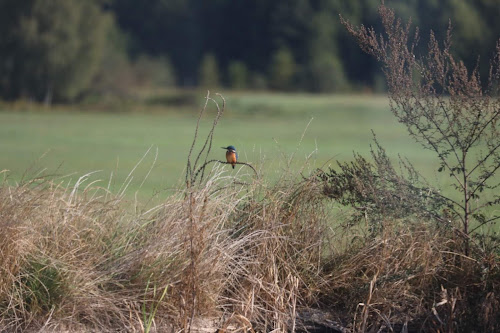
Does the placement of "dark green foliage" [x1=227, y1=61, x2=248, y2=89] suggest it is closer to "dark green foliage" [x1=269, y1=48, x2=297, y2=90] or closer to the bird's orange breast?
"dark green foliage" [x1=269, y1=48, x2=297, y2=90]

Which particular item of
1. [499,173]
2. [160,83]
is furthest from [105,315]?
[160,83]

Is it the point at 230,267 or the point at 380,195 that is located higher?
the point at 380,195

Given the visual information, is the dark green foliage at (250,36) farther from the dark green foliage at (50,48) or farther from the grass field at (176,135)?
the grass field at (176,135)

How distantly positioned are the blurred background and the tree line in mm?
56

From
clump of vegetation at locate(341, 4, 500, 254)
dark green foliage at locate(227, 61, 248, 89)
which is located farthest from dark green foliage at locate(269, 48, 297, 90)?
clump of vegetation at locate(341, 4, 500, 254)

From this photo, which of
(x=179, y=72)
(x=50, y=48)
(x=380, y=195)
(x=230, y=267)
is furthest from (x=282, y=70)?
(x=230, y=267)

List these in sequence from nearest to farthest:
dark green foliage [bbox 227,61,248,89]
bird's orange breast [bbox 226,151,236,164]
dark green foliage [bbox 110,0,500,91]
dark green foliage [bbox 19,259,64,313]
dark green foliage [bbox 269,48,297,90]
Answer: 1. dark green foliage [bbox 19,259,64,313]
2. bird's orange breast [bbox 226,151,236,164]
3. dark green foliage [bbox 110,0,500,91]
4. dark green foliage [bbox 269,48,297,90]
5. dark green foliage [bbox 227,61,248,89]

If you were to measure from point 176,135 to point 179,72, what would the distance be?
13.9 metres

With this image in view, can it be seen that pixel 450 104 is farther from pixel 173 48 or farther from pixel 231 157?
pixel 173 48

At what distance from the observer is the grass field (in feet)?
42.2

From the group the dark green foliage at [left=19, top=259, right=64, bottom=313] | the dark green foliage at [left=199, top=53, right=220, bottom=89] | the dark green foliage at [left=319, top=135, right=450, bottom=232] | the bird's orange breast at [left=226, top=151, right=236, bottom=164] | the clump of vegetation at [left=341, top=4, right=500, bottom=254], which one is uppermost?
the clump of vegetation at [left=341, top=4, right=500, bottom=254]

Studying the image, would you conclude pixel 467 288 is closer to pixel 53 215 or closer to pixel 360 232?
pixel 360 232

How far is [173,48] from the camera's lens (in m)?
39.0

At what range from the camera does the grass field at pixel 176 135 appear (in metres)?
12.9
